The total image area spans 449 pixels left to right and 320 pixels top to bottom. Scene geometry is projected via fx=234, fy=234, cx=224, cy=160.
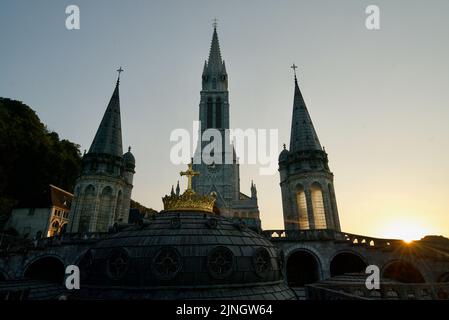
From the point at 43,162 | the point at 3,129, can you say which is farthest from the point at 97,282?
the point at 43,162

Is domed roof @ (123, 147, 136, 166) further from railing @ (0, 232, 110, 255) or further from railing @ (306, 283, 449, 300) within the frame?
railing @ (306, 283, 449, 300)

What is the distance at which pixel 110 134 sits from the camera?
121 ft

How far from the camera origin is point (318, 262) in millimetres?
22953

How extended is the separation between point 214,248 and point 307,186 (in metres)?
25.2

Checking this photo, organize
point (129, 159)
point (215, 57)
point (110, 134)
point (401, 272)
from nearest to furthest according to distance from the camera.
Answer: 1. point (401, 272)
2. point (110, 134)
3. point (129, 159)
4. point (215, 57)

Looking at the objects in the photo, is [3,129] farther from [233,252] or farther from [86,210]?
[233,252]

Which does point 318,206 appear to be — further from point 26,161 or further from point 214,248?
point 26,161

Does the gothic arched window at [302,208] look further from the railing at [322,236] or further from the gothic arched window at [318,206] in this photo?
the railing at [322,236]

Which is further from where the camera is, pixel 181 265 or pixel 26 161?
pixel 26 161

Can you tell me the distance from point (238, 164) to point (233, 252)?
58368 millimetres

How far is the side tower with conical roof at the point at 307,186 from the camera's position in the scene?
30.3 m

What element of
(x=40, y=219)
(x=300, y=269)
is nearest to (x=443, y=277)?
(x=300, y=269)

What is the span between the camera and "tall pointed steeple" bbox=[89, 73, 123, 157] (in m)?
35.2
